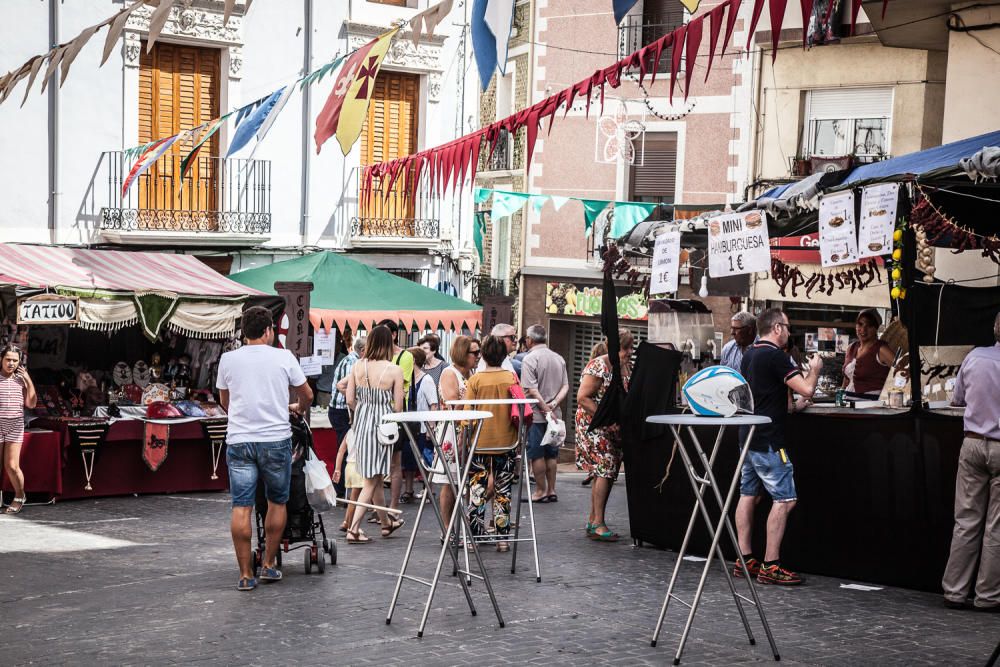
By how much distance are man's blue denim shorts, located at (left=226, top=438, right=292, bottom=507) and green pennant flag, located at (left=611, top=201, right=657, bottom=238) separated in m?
12.0

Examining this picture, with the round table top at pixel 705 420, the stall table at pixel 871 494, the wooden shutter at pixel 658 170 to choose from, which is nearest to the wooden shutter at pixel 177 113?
the wooden shutter at pixel 658 170

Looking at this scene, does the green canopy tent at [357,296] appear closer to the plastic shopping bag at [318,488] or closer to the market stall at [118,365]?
the market stall at [118,365]

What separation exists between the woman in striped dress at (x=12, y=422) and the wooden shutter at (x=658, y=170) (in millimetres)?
15337

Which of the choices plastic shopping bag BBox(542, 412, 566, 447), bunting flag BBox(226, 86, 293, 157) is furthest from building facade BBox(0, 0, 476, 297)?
plastic shopping bag BBox(542, 412, 566, 447)

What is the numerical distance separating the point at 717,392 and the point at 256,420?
3.04 m

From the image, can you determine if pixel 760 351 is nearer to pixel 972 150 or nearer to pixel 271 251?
pixel 972 150

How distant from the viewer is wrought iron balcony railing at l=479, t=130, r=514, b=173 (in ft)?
93.4

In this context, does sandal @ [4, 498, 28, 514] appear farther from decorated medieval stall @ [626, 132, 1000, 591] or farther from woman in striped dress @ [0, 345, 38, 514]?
decorated medieval stall @ [626, 132, 1000, 591]

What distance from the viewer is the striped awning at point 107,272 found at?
44.1 ft

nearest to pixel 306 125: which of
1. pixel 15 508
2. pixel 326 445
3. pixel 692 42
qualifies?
pixel 326 445

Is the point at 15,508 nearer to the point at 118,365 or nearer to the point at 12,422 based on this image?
the point at 12,422

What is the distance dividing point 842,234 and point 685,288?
15073 mm

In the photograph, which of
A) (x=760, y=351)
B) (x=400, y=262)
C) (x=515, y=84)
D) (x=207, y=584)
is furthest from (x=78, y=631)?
(x=515, y=84)

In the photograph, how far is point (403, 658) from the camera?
269 inches
